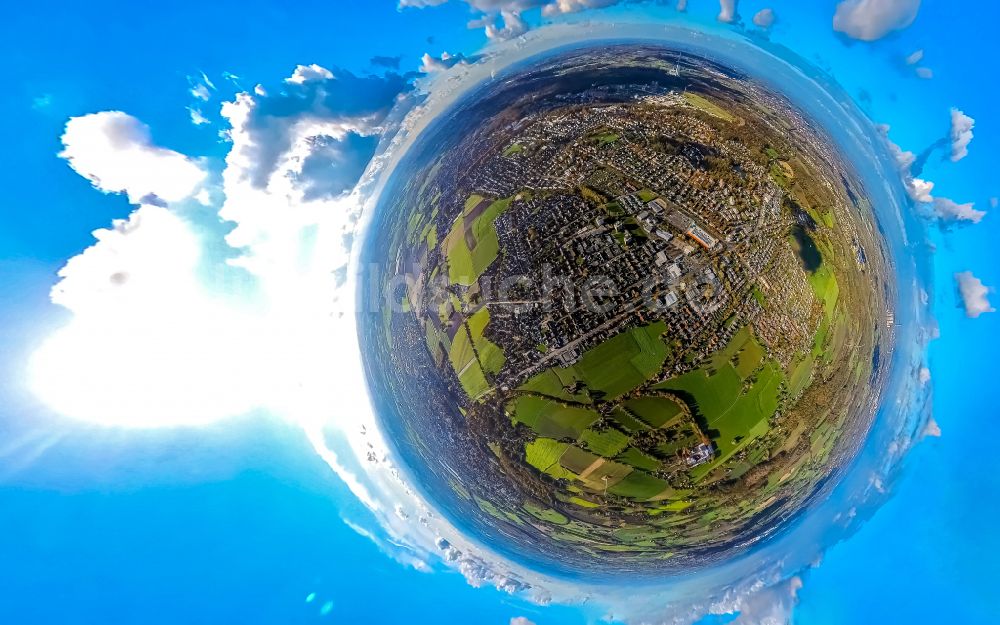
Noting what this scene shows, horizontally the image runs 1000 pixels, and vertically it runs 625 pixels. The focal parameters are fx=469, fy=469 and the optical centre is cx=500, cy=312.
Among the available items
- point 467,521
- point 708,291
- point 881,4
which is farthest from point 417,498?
point 881,4

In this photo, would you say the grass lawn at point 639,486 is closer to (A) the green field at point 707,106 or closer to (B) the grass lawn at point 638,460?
(B) the grass lawn at point 638,460

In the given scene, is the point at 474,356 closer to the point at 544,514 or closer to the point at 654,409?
the point at 654,409

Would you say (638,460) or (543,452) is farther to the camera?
(543,452)

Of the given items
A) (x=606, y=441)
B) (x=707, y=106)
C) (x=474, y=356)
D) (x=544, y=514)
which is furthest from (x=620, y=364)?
(x=707, y=106)

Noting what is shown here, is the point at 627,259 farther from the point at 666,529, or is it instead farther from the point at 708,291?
the point at 666,529

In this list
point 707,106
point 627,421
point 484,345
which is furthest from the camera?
point 707,106

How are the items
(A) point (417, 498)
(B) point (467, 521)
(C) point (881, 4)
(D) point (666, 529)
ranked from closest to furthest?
(D) point (666, 529) < (B) point (467, 521) < (C) point (881, 4) < (A) point (417, 498)

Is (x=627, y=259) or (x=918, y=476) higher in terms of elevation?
(x=627, y=259)

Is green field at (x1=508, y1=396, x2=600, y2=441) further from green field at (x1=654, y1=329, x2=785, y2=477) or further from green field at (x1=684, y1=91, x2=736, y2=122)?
green field at (x1=684, y1=91, x2=736, y2=122)
